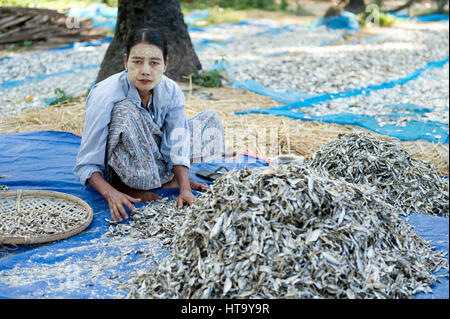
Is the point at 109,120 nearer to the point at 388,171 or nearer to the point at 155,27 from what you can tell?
the point at 388,171

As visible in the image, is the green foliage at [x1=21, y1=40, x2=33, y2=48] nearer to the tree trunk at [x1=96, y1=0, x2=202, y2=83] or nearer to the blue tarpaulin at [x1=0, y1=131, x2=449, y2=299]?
the tree trunk at [x1=96, y1=0, x2=202, y2=83]

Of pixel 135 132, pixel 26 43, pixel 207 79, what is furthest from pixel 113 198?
pixel 26 43

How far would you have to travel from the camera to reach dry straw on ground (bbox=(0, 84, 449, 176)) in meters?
3.25

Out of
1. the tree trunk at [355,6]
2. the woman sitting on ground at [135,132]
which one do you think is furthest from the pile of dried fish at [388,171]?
the tree trunk at [355,6]

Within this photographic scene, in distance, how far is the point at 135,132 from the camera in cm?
226

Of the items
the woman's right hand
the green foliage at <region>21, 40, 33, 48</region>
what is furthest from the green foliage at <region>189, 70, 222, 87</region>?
the green foliage at <region>21, 40, 33, 48</region>

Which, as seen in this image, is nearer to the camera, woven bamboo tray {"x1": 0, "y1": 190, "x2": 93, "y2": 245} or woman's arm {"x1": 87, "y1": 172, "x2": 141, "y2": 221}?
woven bamboo tray {"x1": 0, "y1": 190, "x2": 93, "y2": 245}

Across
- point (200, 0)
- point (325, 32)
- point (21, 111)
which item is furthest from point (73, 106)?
point (200, 0)

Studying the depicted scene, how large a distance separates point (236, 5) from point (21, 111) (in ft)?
26.0

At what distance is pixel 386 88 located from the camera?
16.0ft

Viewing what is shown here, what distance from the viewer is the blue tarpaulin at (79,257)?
1639 mm

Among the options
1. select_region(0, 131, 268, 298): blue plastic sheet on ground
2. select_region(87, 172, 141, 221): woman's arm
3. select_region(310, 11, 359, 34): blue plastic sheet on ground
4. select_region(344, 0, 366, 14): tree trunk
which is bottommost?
select_region(0, 131, 268, 298): blue plastic sheet on ground

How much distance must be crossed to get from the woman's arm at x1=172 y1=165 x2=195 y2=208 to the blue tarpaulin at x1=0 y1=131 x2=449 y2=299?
154 mm
